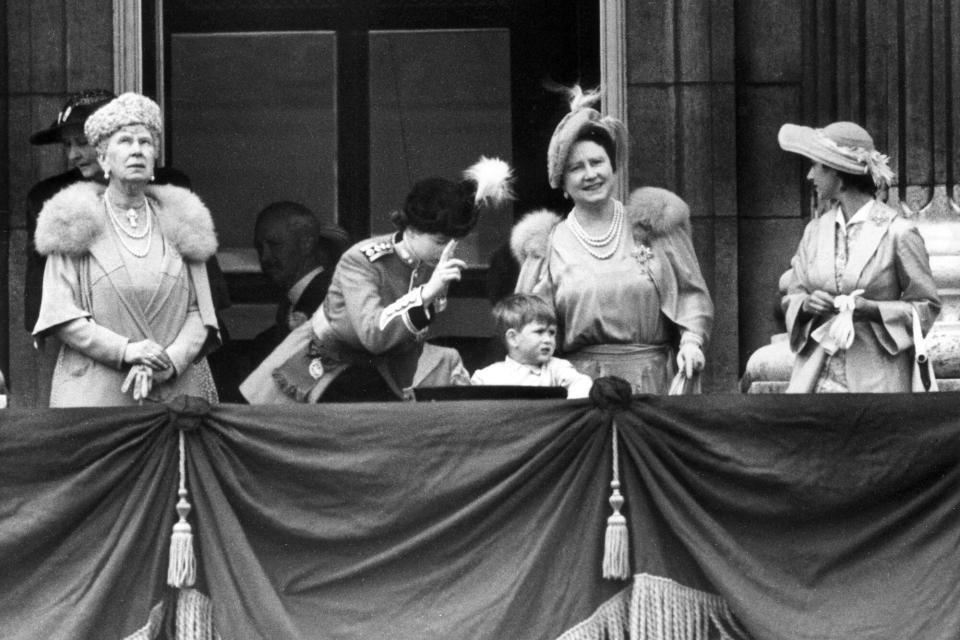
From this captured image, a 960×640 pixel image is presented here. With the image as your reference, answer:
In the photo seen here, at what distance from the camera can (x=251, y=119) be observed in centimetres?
1644

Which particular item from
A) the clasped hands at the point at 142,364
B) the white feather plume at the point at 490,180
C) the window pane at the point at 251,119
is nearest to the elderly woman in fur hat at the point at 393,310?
the white feather plume at the point at 490,180

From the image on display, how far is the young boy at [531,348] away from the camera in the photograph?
480 inches

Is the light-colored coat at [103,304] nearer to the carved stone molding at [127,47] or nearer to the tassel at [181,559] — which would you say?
the tassel at [181,559]

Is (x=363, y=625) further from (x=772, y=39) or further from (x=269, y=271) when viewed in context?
(x=772, y=39)

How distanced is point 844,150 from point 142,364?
2.92m

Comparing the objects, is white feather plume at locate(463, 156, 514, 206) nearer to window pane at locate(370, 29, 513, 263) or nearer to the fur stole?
the fur stole

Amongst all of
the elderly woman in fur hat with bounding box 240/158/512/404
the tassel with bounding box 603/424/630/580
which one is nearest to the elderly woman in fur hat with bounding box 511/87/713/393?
the elderly woman in fur hat with bounding box 240/158/512/404

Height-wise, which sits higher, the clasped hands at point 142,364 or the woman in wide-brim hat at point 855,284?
the woman in wide-brim hat at point 855,284

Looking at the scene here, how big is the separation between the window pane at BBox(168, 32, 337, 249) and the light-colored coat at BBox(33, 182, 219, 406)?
12.9 ft

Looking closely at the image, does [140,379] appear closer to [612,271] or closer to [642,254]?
[612,271]

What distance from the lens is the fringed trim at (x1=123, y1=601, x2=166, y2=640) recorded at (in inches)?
439

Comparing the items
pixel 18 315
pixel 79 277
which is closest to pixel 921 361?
pixel 79 277

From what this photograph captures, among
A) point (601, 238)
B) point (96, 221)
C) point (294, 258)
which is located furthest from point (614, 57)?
point (96, 221)

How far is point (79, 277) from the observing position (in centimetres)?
1206
